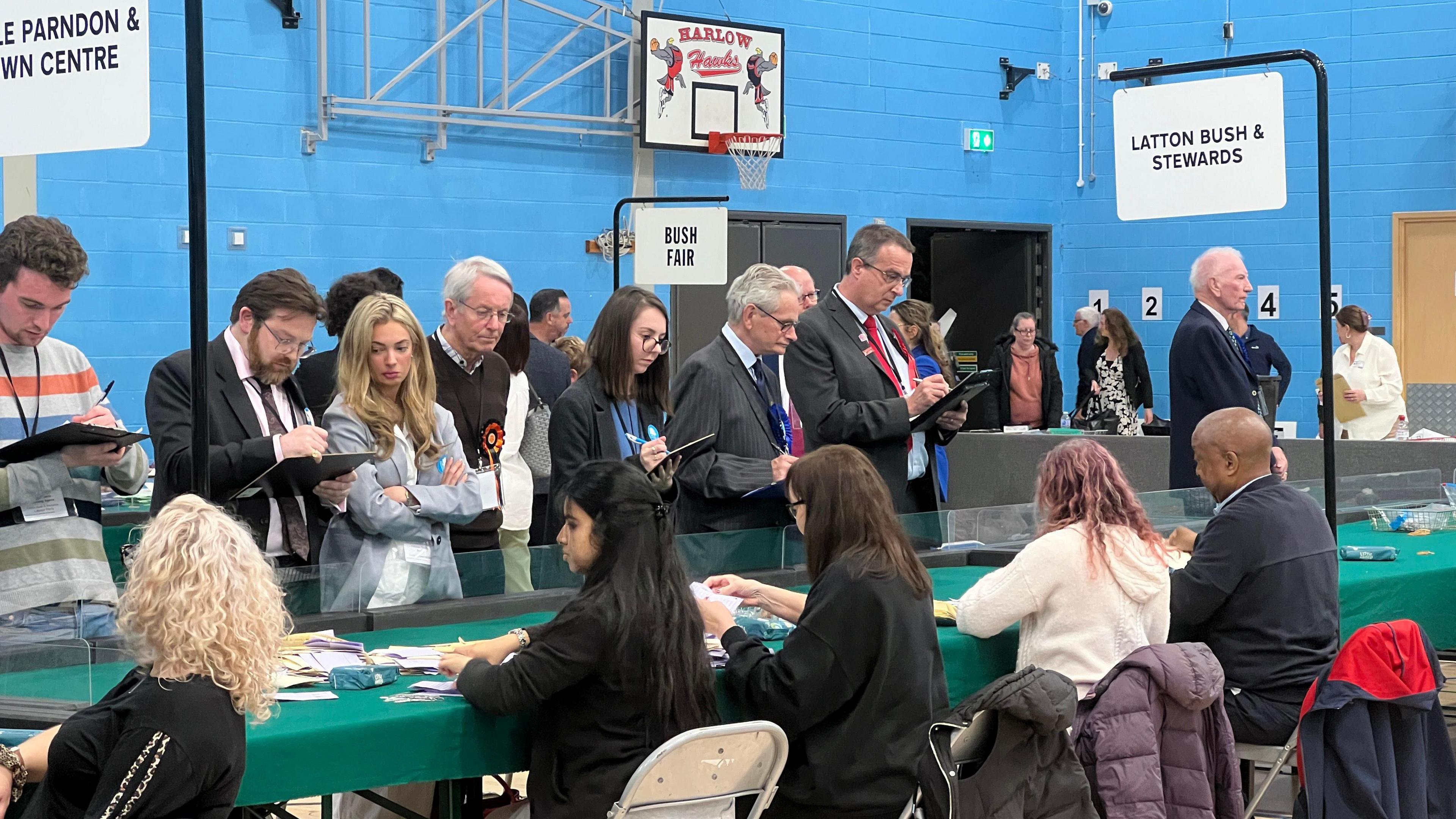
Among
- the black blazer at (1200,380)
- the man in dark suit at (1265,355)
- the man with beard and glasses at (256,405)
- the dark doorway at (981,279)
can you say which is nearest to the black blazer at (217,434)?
the man with beard and glasses at (256,405)

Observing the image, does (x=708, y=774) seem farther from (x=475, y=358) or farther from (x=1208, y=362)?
(x=1208, y=362)

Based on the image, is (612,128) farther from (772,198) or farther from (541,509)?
(541,509)

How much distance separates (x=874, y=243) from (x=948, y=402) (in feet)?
1.83

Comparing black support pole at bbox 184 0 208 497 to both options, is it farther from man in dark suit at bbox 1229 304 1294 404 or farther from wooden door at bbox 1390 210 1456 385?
wooden door at bbox 1390 210 1456 385

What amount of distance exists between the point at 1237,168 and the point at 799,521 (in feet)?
6.38

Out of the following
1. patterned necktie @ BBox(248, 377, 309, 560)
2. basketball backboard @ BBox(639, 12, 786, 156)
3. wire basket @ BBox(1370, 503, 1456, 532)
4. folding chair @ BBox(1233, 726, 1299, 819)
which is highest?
basketball backboard @ BBox(639, 12, 786, 156)

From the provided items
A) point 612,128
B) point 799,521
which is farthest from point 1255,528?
point 612,128

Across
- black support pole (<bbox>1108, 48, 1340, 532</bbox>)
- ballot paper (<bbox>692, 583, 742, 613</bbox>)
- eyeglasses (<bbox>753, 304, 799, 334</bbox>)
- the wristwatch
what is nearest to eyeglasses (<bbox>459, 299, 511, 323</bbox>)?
eyeglasses (<bbox>753, 304, 799, 334</bbox>)

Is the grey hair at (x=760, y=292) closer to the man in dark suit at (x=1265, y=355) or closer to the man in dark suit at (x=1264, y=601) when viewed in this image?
the man in dark suit at (x=1264, y=601)

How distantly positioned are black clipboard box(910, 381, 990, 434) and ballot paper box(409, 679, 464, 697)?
197cm

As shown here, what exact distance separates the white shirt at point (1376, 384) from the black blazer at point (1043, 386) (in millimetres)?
2143

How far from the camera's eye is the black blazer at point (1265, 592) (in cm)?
341

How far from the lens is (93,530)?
304cm

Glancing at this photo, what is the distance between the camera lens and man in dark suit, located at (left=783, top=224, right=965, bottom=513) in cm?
442
